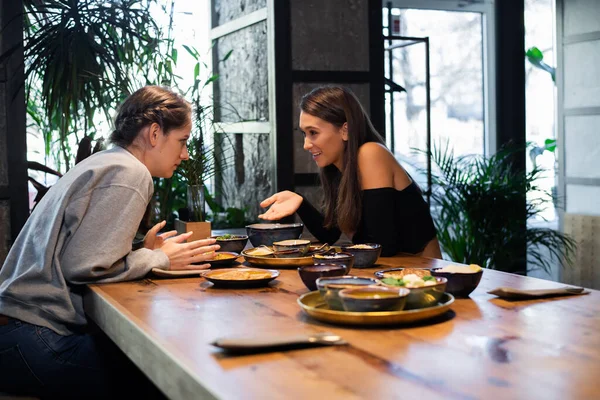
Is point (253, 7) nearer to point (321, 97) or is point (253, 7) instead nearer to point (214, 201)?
point (214, 201)

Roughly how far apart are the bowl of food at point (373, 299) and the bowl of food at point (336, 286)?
25mm

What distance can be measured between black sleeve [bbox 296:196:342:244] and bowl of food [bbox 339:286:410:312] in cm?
149

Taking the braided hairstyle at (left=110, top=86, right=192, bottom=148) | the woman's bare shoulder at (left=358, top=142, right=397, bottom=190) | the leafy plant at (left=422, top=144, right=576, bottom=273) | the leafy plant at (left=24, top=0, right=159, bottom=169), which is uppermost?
the leafy plant at (left=24, top=0, right=159, bottom=169)

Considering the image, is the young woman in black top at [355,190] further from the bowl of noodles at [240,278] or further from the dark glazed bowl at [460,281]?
the dark glazed bowl at [460,281]

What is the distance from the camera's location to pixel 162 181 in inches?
189

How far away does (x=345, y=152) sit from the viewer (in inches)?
119

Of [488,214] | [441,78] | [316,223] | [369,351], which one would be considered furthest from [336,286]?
[441,78]

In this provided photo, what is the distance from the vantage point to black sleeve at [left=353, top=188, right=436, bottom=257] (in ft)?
8.86

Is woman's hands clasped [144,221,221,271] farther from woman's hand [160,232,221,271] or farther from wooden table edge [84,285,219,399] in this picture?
wooden table edge [84,285,219,399]

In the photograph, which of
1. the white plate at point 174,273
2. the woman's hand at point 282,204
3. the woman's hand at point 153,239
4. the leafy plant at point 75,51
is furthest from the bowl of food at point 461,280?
the leafy plant at point 75,51

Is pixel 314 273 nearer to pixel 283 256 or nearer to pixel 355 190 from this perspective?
pixel 283 256

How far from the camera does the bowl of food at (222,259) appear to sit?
232 centimetres

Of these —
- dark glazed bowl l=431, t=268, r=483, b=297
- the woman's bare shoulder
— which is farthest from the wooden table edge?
the woman's bare shoulder

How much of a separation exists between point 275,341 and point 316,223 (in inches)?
68.7
